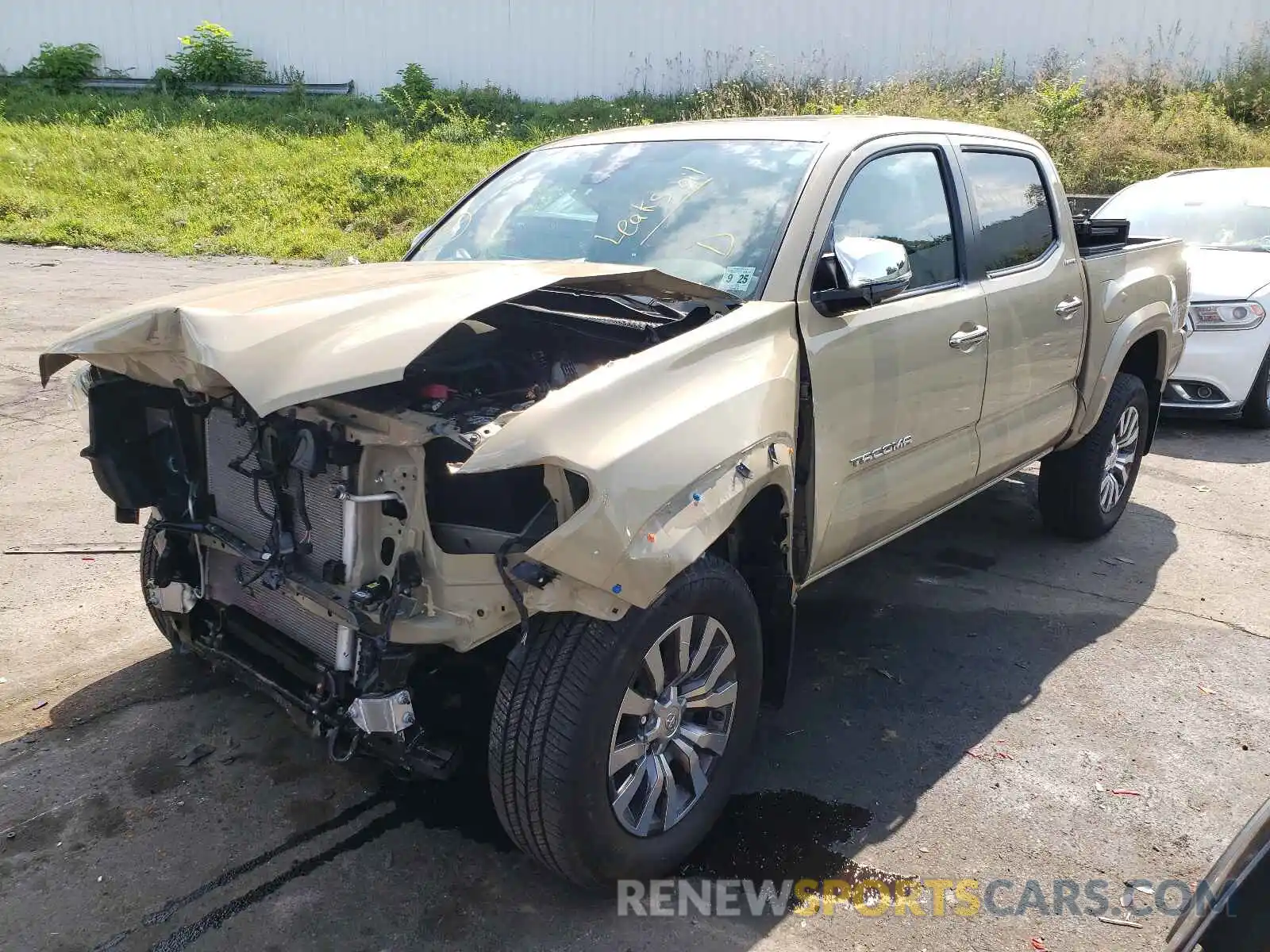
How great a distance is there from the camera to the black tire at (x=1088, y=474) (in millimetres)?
5102

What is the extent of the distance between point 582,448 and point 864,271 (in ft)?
4.02

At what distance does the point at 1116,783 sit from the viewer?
11.1 ft

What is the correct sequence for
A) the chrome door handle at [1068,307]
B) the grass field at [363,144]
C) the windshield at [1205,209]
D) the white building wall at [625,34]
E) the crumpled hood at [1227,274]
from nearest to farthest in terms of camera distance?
the chrome door handle at [1068,307]
the crumpled hood at [1227,274]
the windshield at [1205,209]
the grass field at [363,144]
the white building wall at [625,34]

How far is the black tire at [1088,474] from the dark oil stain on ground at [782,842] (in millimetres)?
2705

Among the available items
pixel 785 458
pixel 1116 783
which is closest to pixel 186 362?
pixel 785 458

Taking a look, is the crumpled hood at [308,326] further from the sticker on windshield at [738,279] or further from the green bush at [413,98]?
the green bush at [413,98]

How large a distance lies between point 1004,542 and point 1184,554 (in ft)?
3.00

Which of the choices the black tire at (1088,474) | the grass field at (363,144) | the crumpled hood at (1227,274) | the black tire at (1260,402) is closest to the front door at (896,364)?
the black tire at (1088,474)

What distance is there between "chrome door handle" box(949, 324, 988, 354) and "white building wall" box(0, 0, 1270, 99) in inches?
565

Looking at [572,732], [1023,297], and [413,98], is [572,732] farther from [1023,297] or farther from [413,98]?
[413,98]

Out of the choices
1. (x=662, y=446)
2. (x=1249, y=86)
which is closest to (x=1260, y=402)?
(x=662, y=446)

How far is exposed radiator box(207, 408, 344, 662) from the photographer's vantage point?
2.74 m

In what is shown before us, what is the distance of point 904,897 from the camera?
2.84 metres

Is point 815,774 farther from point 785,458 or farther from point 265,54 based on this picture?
point 265,54
